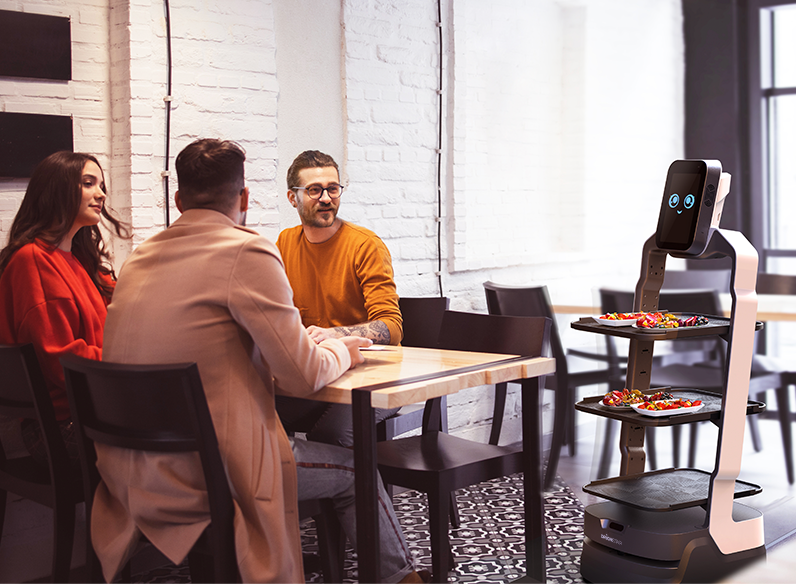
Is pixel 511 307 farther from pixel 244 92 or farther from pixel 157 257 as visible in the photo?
pixel 157 257

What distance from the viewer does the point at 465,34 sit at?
13.9 ft

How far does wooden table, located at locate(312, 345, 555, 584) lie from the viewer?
6.37ft

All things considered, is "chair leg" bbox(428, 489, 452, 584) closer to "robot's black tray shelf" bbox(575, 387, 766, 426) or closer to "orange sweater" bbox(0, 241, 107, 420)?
"robot's black tray shelf" bbox(575, 387, 766, 426)

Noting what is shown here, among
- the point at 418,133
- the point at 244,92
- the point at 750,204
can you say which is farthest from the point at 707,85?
the point at 244,92

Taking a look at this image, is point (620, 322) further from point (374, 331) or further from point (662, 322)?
point (374, 331)

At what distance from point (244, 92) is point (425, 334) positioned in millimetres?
1152

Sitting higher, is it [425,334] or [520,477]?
[425,334]

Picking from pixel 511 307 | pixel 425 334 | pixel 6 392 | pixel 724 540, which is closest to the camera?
pixel 6 392

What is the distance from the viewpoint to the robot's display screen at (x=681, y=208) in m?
2.44

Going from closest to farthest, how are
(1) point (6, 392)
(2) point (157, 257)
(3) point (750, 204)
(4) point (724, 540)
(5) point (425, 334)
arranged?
(2) point (157, 257), (1) point (6, 392), (4) point (724, 540), (5) point (425, 334), (3) point (750, 204)

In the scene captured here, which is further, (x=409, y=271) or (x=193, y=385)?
(x=409, y=271)

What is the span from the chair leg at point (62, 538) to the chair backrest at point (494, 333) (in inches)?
48.1

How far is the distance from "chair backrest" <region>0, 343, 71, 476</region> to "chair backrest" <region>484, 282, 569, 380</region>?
7.06ft

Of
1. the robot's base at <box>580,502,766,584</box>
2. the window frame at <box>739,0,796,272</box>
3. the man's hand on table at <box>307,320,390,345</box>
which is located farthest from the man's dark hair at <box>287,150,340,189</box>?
the window frame at <box>739,0,796,272</box>
